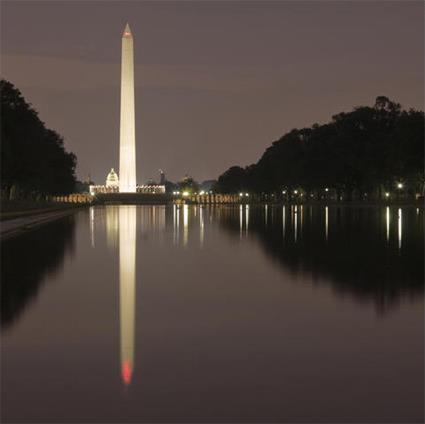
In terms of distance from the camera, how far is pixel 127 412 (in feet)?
22.6

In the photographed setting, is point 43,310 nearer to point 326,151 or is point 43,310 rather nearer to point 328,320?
point 328,320

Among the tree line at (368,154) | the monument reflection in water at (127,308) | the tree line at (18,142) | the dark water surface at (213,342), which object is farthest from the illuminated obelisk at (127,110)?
the dark water surface at (213,342)

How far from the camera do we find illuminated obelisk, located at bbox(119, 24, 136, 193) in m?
129

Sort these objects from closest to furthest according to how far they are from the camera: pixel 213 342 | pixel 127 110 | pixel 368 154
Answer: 1. pixel 213 342
2. pixel 368 154
3. pixel 127 110

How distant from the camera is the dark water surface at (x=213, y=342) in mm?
7070

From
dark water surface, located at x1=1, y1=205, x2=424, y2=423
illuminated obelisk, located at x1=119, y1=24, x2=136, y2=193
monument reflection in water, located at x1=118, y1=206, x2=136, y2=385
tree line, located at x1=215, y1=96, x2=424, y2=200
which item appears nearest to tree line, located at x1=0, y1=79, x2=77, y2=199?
tree line, located at x1=215, y1=96, x2=424, y2=200

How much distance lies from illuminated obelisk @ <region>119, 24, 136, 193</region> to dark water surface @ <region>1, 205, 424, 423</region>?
113 metres

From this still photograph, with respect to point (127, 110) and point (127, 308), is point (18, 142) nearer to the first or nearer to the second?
point (127, 308)

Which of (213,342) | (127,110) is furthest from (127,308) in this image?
(127,110)

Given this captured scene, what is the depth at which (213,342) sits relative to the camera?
9828 millimetres

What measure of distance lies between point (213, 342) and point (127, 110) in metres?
124

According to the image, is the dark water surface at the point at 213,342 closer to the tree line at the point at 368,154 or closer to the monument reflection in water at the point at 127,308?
the monument reflection in water at the point at 127,308

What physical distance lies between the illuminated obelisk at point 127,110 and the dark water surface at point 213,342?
369ft

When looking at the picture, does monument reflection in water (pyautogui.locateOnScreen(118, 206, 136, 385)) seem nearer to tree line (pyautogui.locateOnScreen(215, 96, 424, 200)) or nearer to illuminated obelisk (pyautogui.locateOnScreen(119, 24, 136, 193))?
tree line (pyautogui.locateOnScreen(215, 96, 424, 200))
